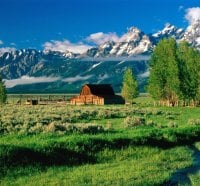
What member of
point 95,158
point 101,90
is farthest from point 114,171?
point 101,90

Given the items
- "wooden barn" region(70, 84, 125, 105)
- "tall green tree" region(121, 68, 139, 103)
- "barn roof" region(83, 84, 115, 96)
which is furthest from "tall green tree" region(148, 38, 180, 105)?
"barn roof" region(83, 84, 115, 96)

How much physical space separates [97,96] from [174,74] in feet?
142

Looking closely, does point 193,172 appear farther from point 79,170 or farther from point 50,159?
point 50,159

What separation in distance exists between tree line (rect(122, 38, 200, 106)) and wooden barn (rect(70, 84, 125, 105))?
104 ft

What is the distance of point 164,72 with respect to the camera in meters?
108

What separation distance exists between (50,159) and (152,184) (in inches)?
275

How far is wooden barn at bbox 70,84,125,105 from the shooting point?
464 ft

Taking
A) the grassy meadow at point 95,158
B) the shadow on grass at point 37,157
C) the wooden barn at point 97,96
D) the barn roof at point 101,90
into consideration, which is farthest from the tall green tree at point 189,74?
the shadow on grass at point 37,157

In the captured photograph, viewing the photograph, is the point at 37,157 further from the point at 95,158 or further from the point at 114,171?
the point at 114,171

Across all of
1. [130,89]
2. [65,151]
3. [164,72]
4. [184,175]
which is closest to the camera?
[184,175]

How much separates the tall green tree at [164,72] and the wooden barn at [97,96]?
3301 cm

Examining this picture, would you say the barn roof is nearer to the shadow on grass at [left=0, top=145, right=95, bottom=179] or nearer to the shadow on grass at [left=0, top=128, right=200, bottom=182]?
the shadow on grass at [left=0, top=128, right=200, bottom=182]

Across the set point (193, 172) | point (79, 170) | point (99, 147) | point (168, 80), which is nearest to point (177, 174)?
point (193, 172)

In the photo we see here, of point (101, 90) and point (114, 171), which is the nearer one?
point (114, 171)
